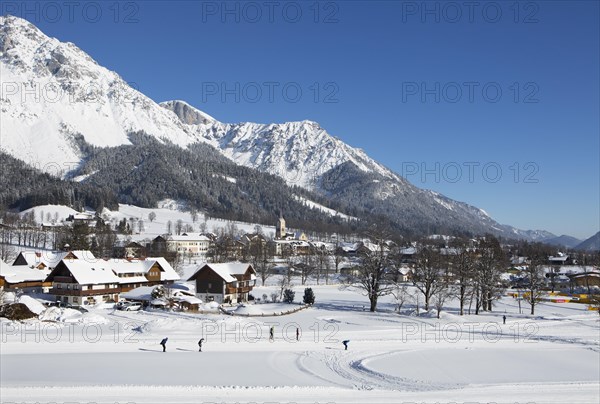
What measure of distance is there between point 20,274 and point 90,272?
14359 millimetres

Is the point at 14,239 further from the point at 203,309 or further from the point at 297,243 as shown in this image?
the point at 203,309

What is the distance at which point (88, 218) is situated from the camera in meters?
187

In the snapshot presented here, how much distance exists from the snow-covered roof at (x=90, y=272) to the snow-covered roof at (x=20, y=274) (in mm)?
10349

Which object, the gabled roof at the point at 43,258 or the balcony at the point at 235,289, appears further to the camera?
the gabled roof at the point at 43,258

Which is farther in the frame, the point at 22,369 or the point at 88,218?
the point at 88,218

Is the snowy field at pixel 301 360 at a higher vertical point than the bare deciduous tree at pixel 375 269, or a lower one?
lower

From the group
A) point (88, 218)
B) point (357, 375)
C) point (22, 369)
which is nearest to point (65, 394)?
point (22, 369)

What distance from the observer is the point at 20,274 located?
6725 centimetres

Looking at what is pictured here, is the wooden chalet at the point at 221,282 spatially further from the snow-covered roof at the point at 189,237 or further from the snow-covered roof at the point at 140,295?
the snow-covered roof at the point at 189,237

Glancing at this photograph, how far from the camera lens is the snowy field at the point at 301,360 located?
2291cm

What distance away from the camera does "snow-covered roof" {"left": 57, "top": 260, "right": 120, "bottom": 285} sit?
58.1m

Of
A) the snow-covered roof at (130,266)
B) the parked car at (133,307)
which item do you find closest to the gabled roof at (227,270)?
the parked car at (133,307)

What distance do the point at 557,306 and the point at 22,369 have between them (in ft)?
201

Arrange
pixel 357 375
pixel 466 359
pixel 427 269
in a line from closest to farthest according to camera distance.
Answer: pixel 357 375 < pixel 466 359 < pixel 427 269
